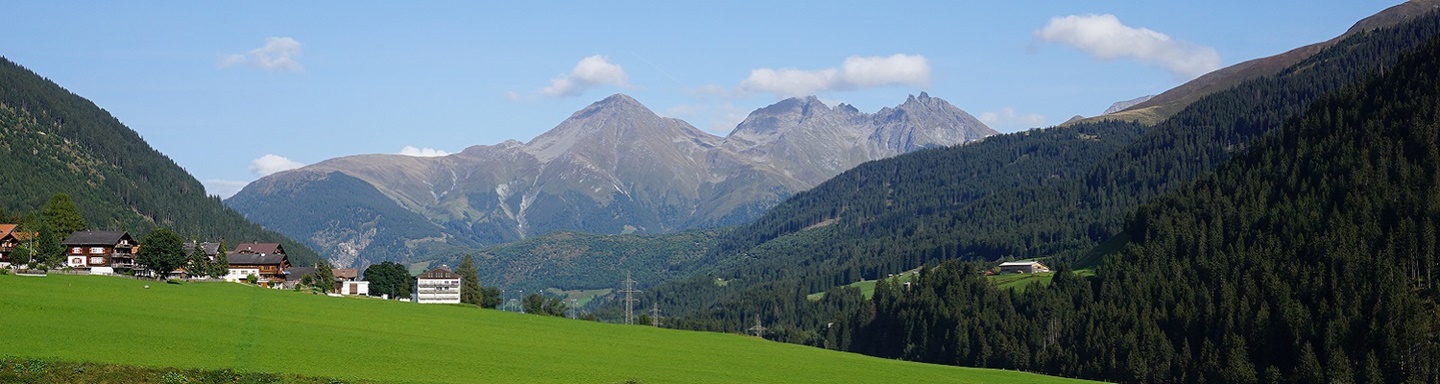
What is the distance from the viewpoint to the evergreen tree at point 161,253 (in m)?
178

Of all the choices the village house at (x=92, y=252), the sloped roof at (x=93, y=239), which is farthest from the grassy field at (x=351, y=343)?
the sloped roof at (x=93, y=239)

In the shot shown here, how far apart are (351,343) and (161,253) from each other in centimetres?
7170

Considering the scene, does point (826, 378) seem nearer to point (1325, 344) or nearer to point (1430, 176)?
point (1325, 344)

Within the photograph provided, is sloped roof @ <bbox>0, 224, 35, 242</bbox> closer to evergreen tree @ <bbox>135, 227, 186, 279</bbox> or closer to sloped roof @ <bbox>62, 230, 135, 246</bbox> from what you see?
sloped roof @ <bbox>62, 230, 135, 246</bbox>

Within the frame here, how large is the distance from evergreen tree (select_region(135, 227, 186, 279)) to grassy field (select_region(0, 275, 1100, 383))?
808cm

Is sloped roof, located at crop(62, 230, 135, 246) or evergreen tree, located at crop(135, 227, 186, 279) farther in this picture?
sloped roof, located at crop(62, 230, 135, 246)

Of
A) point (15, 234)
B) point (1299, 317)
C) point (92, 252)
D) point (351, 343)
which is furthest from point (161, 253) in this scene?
point (1299, 317)

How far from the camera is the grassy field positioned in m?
101

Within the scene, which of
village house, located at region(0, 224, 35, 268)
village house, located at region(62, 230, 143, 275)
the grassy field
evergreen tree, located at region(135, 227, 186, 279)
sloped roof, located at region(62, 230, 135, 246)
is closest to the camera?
the grassy field

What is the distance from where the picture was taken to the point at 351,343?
396ft

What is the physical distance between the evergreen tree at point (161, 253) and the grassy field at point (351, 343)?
8.08m

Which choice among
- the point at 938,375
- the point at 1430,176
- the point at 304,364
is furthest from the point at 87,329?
the point at 1430,176

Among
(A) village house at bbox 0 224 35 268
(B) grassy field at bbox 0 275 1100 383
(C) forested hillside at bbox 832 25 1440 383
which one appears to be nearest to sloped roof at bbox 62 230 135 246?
(A) village house at bbox 0 224 35 268

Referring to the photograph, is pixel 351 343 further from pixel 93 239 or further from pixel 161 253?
pixel 93 239
